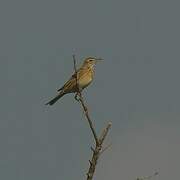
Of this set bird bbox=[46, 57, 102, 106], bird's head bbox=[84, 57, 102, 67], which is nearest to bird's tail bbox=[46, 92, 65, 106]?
bird bbox=[46, 57, 102, 106]

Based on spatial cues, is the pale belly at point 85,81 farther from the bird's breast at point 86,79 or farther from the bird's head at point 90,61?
the bird's head at point 90,61

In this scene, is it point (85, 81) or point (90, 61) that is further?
point (90, 61)

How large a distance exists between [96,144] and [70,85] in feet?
43.9

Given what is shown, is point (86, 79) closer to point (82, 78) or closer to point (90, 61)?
point (82, 78)

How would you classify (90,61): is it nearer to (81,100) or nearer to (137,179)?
(81,100)

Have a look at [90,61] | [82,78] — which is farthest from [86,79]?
[90,61]

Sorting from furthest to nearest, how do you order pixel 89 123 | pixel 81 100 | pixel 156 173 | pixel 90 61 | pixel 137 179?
1. pixel 90 61
2. pixel 81 100
3. pixel 89 123
4. pixel 156 173
5. pixel 137 179

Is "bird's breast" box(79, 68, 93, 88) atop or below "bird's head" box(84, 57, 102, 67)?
below

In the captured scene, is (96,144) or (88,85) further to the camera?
(88,85)

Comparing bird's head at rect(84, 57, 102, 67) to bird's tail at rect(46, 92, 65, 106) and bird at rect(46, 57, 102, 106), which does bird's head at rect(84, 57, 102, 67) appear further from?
bird's tail at rect(46, 92, 65, 106)

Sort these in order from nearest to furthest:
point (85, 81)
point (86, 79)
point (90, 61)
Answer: point (85, 81) → point (86, 79) → point (90, 61)

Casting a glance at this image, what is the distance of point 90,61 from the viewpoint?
76.8 feet

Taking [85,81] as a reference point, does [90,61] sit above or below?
above

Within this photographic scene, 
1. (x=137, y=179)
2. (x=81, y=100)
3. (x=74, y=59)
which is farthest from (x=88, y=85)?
(x=137, y=179)
